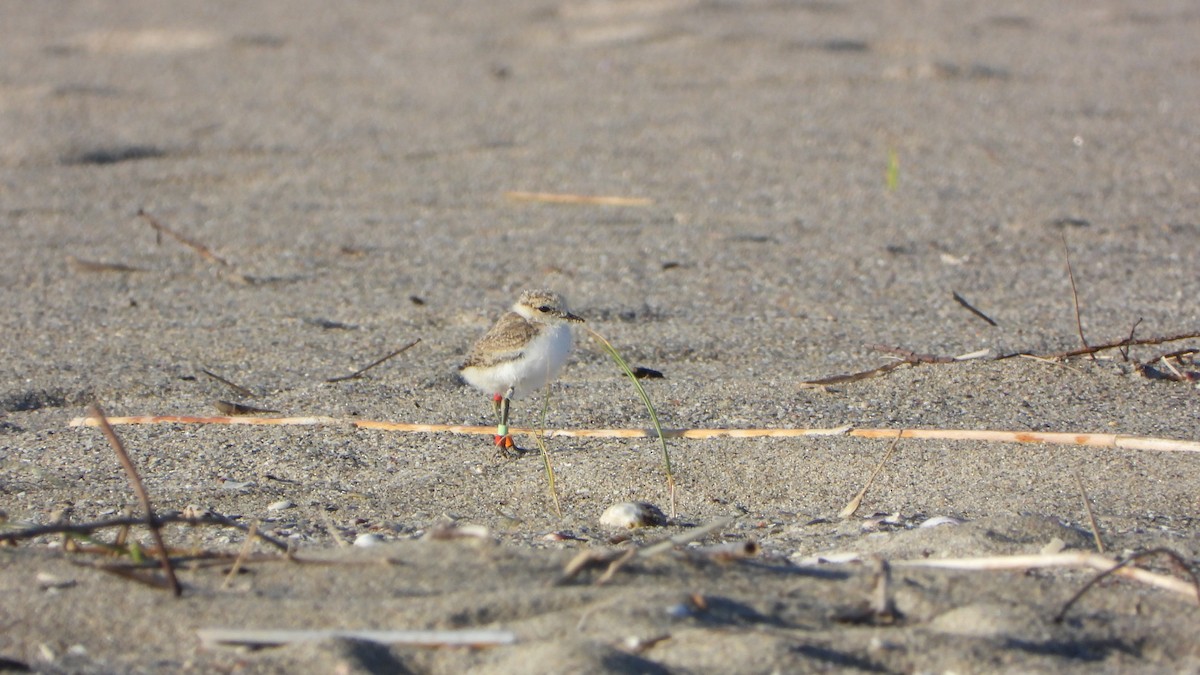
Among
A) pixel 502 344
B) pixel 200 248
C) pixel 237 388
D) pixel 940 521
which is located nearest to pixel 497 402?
pixel 502 344

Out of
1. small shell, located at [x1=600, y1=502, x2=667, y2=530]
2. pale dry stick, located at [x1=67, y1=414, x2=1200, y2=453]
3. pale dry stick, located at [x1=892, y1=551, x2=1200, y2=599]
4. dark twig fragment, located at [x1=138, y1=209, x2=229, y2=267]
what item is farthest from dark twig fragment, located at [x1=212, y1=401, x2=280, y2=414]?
pale dry stick, located at [x1=892, y1=551, x2=1200, y2=599]

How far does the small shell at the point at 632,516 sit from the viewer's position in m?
2.98

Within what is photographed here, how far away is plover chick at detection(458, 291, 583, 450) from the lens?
3.67m

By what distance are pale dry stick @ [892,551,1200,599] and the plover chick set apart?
1.40 metres

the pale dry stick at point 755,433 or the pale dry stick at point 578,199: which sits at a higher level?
the pale dry stick at point 755,433

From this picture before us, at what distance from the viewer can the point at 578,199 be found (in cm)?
655

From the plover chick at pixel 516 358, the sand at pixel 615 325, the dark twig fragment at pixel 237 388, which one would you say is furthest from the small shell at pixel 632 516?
the dark twig fragment at pixel 237 388

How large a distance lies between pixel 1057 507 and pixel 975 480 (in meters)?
0.26

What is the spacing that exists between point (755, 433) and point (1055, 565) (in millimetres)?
1257

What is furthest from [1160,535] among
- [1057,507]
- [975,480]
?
[975,480]

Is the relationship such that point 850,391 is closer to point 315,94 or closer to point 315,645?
point 315,645

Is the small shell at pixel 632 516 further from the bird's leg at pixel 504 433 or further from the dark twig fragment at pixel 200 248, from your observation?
the dark twig fragment at pixel 200 248

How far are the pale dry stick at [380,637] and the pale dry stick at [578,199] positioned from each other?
14.8ft

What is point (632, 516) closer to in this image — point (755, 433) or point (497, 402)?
point (755, 433)
